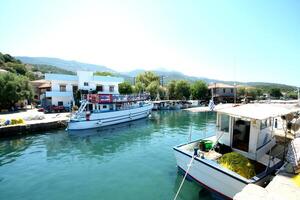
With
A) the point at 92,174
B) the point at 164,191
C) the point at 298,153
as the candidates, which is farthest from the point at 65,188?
the point at 298,153

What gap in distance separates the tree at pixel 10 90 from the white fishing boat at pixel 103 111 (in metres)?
15.3

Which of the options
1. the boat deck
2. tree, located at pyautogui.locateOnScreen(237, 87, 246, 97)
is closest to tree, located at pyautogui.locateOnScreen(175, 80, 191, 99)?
tree, located at pyautogui.locateOnScreen(237, 87, 246, 97)

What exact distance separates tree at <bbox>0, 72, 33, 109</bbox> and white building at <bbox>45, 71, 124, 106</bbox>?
4473mm

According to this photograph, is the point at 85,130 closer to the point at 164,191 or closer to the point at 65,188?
the point at 65,188

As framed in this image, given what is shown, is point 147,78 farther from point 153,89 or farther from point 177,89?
point 177,89

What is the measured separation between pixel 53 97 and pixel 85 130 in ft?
49.5

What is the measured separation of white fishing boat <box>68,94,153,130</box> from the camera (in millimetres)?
23984

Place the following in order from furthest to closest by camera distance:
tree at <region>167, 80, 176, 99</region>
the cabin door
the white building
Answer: tree at <region>167, 80, 176, 99</region>, the white building, the cabin door

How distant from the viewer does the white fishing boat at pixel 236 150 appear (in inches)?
278

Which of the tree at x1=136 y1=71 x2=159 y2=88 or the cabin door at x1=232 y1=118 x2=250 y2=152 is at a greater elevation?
the tree at x1=136 y1=71 x2=159 y2=88

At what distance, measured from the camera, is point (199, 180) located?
827cm

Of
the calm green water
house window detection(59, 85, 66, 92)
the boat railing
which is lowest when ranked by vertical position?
the calm green water

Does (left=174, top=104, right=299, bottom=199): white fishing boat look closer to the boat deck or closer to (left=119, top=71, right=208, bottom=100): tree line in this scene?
the boat deck

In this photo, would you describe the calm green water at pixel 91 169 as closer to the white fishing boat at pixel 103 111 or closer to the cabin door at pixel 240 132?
the cabin door at pixel 240 132
